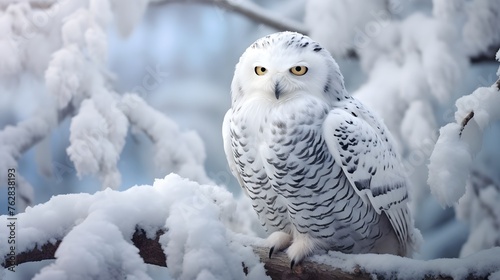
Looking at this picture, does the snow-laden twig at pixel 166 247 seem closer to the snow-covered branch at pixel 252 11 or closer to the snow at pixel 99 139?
the snow at pixel 99 139

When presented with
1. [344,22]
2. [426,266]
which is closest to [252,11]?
[344,22]

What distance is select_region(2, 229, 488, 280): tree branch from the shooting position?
1034mm

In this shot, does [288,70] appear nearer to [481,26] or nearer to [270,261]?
[270,261]

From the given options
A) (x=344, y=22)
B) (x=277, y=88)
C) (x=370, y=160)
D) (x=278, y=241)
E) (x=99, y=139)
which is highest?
(x=344, y=22)

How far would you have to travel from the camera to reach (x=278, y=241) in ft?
3.75

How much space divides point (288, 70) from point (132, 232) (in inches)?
17.4

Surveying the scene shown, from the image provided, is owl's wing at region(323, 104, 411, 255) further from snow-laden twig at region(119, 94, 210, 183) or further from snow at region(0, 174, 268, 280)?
snow-laden twig at region(119, 94, 210, 183)

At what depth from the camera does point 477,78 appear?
1.53m

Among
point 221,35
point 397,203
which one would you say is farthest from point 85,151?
point 397,203

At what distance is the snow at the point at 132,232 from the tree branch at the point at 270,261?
16mm

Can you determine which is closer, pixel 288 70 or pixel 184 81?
pixel 288 70

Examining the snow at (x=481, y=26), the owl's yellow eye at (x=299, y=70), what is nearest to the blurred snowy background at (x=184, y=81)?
the snow at (x=481, y=26)

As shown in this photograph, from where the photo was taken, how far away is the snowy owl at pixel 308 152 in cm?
108

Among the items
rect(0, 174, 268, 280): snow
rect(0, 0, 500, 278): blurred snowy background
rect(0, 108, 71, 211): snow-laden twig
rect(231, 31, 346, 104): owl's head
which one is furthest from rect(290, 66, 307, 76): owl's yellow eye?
rect(0, 108, 71, 211): snow-laden twig
